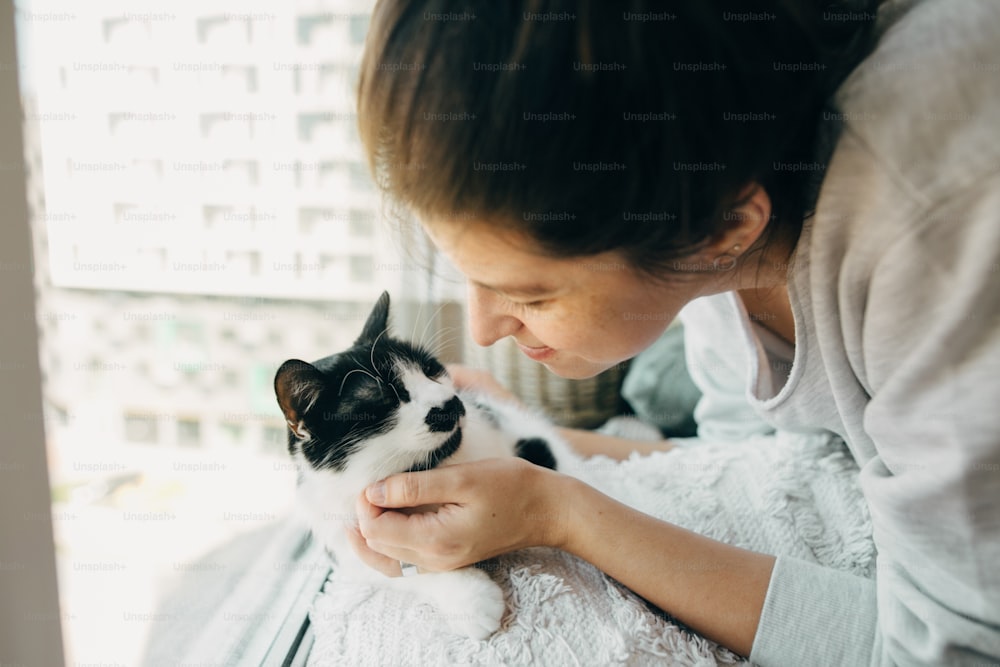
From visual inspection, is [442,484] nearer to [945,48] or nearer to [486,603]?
[486,603]

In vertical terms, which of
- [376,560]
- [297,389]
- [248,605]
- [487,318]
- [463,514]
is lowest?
[248,605]

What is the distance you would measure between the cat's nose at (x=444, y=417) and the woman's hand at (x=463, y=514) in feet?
0.22

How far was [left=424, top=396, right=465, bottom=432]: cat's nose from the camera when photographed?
941mm

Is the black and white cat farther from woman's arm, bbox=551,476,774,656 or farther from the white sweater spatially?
the white sweater

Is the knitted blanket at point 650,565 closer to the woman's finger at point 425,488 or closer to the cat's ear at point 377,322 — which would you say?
the woman's finger at point 425,488

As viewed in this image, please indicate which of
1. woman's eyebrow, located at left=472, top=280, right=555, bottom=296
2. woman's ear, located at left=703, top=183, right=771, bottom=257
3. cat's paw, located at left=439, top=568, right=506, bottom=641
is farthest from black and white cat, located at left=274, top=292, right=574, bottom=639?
woman's ear, located at left=703, top=183, right=771, bottom=257

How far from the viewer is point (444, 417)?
3.11 feet

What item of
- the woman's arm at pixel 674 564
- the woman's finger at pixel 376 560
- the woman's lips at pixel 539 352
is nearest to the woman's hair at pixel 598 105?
the woman's lips at pixel 539 352

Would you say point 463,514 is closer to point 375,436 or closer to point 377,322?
point 375,436

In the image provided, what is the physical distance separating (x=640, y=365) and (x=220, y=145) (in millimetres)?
1310

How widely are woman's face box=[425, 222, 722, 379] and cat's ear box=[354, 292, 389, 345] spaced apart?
21cm

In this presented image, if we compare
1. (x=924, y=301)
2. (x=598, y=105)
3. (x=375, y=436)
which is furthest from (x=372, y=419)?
(x=924, y=301)

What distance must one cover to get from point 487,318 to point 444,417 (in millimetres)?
175

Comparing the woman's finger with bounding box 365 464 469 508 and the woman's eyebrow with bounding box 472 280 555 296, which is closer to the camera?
the woman's eyebrow with bounding box 472 280 555 296
